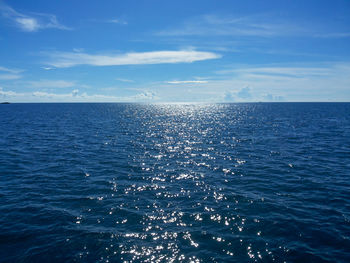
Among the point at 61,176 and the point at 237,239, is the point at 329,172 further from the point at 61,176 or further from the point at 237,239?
the point at 61,176

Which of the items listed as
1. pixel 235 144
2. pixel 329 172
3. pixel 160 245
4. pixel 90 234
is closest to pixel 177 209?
pixel 160 245

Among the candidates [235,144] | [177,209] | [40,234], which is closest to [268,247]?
[177,209]

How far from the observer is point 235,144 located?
158ft

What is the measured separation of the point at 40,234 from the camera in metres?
15.9

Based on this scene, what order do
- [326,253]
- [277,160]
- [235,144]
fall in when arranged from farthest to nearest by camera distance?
1. [235,144]
2. [277,160]
3. [326,253]

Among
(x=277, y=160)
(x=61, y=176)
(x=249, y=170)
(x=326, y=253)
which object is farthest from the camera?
(x=277, y=160)

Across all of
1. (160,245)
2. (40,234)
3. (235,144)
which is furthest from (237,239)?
(235,144)

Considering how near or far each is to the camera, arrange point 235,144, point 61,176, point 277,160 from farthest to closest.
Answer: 1. point 235,144
2. point 277,160
3. point 61,176

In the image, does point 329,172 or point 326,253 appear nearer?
point 326,253

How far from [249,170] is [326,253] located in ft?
53.2

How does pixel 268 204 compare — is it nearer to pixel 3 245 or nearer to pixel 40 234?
pixel 40 234

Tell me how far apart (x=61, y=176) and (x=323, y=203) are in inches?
1103

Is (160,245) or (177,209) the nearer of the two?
(160,245)

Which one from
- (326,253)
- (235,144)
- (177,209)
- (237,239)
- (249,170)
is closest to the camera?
(326,253)
